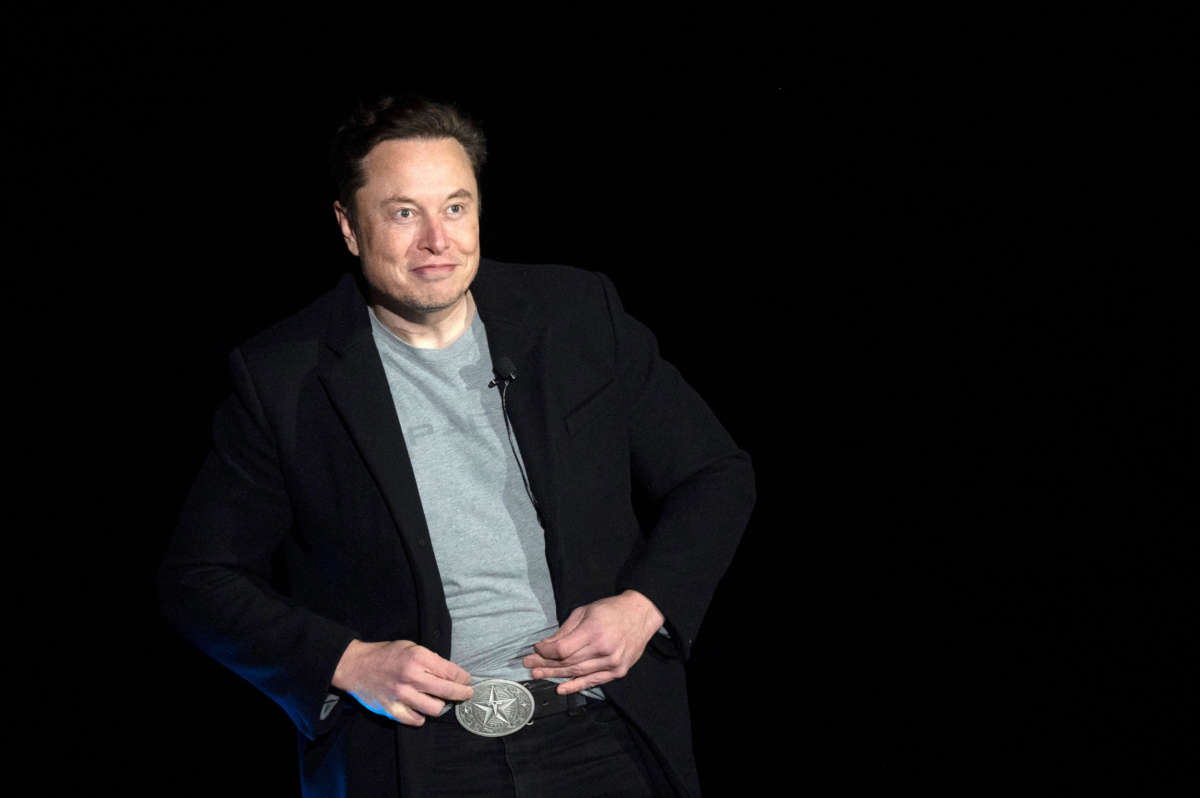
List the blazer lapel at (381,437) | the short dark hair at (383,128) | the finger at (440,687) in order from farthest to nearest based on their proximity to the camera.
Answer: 1. the short dark hair at (383,128)
2. the blazer lapel at (381,437)
3. the finger at (440,687)

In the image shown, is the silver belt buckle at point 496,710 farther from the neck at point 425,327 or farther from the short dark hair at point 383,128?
the short dark hair at point 383,128

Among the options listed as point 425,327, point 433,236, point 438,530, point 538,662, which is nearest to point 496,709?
point 538,662

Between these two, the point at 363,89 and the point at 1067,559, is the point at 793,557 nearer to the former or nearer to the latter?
the point at 1067,559

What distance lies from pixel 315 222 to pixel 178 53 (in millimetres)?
442

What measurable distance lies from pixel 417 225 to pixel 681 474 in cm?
68

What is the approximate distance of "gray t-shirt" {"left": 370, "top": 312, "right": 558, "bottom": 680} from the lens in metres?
2.22

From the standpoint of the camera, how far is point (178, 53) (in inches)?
104

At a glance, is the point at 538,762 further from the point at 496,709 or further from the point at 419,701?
the point at 419,701

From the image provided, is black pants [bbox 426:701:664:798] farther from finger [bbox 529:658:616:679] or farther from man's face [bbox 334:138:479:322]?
man's face [bbox 334:138:479:322]

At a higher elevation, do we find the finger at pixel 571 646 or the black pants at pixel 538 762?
the finger at pixel 571 646

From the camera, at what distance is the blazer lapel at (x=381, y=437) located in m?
2.17

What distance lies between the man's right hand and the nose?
0.69 metres

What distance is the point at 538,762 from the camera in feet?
7.15

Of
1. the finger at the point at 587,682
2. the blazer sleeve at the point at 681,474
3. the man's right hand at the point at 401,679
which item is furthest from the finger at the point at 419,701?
the blazer sleeve at the point at 681,474
